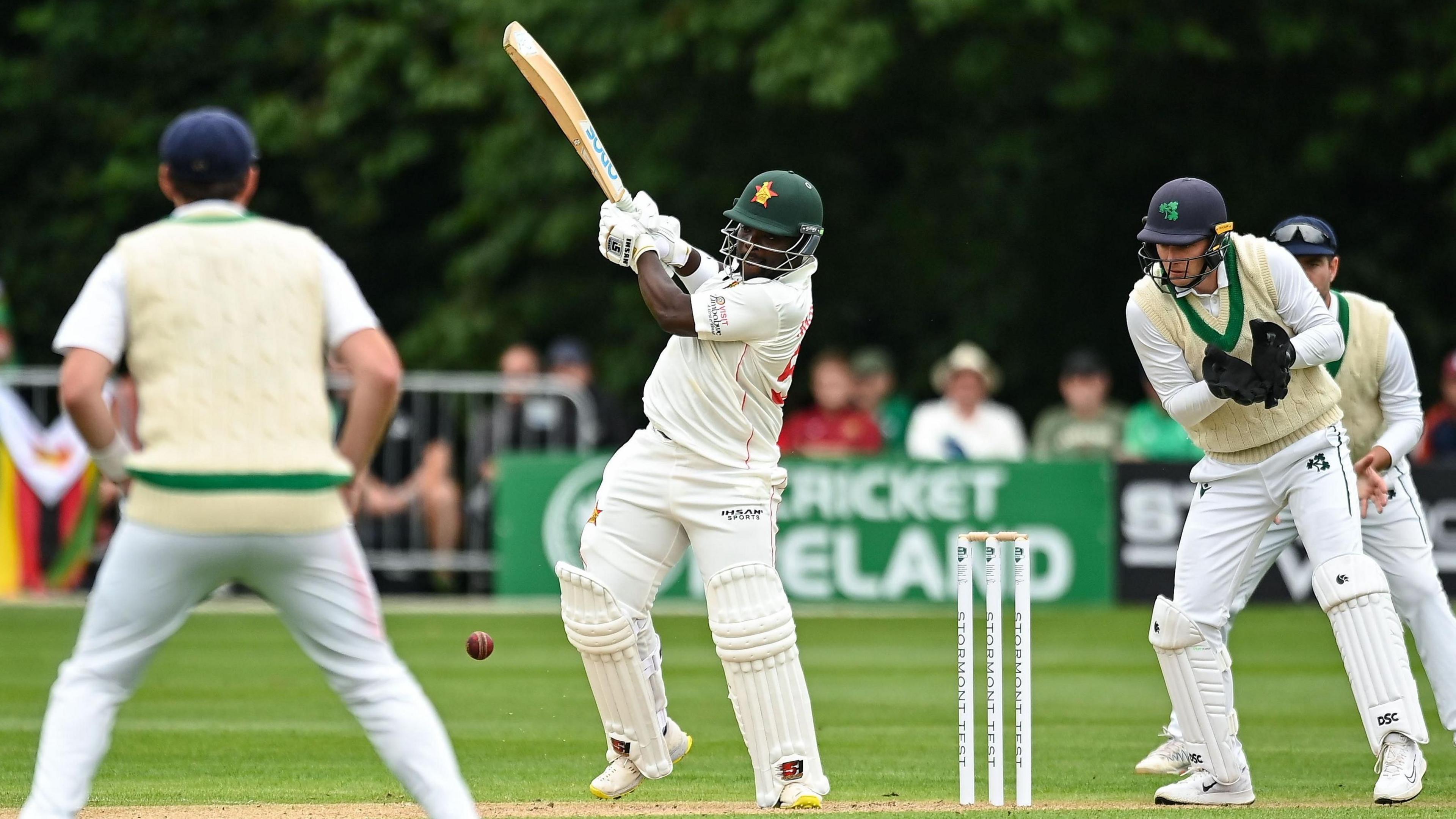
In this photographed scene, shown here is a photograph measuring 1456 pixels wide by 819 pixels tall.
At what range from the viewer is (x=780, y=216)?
6727 mm

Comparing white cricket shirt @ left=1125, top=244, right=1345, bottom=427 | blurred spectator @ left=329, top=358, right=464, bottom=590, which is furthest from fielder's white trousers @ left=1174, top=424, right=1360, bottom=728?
blurred spectator @ left=329, top=358, right=464, bottom=590

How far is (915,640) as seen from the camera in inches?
513

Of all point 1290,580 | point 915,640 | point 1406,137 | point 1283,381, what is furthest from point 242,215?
point 1406,137

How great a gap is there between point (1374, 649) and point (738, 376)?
224 centimetres

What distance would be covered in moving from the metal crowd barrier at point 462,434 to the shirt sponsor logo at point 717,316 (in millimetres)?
8674

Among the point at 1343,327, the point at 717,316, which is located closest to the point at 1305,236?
the point at 1343,327

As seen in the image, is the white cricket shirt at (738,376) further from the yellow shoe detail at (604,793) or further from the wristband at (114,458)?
the wristband at (114,458)

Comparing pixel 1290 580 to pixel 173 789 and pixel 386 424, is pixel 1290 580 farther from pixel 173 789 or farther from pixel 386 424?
pixel 386 424

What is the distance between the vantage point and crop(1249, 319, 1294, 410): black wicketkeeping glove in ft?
21.9

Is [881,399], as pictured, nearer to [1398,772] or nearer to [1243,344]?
[1243,344]

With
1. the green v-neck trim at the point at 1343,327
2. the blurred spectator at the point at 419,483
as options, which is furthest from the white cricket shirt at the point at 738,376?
the blurred spectator at the point at 419,483

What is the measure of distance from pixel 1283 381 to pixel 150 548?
364cm

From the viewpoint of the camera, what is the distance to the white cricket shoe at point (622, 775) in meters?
7.03

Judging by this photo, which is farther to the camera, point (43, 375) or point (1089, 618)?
point (43, 375)
